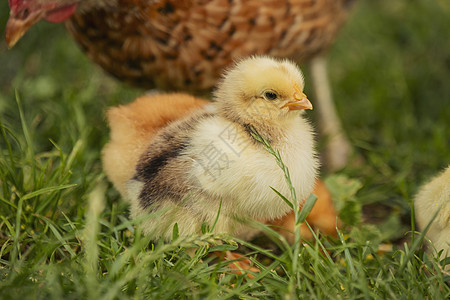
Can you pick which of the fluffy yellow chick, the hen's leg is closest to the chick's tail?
the fluffy yellow chick

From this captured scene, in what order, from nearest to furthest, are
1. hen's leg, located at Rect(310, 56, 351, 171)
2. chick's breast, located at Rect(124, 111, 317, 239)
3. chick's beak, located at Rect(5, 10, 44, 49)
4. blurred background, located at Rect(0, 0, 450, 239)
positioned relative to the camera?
chick's breast, located at Rect(124, 111, 317, 239) < chick's beak, located at Rect(5, 10, 44, 49) < blurred background, located at Rect(0, 0, 450, 239) < hen's leg, located at Rect(310, 56, 351, 171)

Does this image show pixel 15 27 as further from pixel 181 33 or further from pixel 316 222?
pixel 316 222

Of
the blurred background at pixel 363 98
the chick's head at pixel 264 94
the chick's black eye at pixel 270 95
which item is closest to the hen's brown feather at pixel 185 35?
the blurred background at pixel 363 98

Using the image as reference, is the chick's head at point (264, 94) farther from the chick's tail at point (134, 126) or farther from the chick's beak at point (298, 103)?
the chick's tail at point (134, 126)

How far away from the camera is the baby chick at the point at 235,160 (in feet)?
5.15

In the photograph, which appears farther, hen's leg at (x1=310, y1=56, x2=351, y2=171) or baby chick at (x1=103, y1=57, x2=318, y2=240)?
hen's leg at (x1=310, y1=56, x2=351, y2=171)

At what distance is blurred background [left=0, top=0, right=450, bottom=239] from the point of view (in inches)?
89.3

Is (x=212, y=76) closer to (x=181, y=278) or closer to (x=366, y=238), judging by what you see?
(x=366, y=238)

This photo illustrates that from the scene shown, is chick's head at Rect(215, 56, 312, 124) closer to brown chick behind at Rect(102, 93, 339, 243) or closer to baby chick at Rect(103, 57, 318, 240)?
baby chick at Rect(103, 57, 318, 240)

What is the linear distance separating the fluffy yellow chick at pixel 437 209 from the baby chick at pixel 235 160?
0.41 m

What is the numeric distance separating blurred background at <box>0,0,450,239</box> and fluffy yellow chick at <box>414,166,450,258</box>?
228mm

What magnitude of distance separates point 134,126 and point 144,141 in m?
0.10

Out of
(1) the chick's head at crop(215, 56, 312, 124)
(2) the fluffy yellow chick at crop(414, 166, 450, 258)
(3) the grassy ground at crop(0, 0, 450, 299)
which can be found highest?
(1) the chick's head at crop(215, 56, 312, 124)

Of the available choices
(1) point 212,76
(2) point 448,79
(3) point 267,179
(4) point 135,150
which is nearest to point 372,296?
(3) point 267,179
